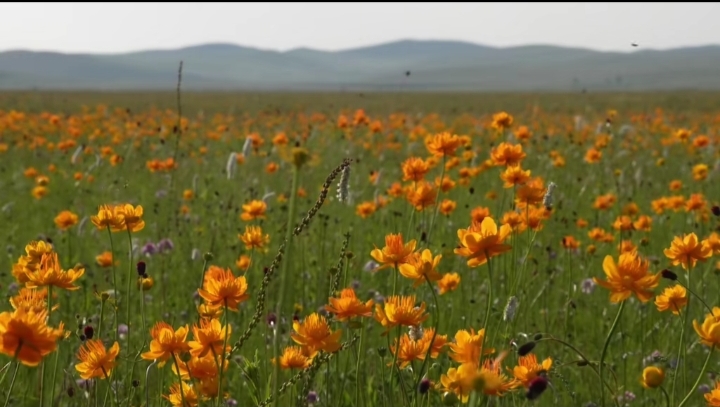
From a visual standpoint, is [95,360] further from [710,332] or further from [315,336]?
[710,332]

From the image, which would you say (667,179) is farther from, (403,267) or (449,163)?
(403,267)

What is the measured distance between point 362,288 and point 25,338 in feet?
10.5

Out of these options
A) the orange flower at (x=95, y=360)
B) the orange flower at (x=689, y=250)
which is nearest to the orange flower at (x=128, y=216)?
the orange flower at (x=95, y=360)

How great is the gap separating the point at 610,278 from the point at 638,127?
39.8 feet

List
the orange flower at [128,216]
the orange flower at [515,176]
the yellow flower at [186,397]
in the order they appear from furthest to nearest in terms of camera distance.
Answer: the orange flower at [515,176] → the orange flower at [128,216] → the yellow flower at [186,397]

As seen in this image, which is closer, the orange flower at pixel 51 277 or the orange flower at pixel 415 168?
the orange flower at pixel 51 277

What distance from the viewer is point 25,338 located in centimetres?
148

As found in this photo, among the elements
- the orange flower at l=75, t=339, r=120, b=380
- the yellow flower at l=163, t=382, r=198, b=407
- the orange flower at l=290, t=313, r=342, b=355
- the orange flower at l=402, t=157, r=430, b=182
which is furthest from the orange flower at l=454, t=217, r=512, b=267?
the orange flower at l=402, t=157, r=430, b=182

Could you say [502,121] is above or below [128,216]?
above

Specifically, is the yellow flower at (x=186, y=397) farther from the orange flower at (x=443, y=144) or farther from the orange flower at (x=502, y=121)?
the orange flower at (x=502, y=121)

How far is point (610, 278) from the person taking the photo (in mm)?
1881

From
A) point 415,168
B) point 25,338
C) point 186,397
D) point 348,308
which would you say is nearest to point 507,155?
point 415,168

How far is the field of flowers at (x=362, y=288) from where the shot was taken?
1.95m

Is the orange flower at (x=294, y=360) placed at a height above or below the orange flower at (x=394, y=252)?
below
